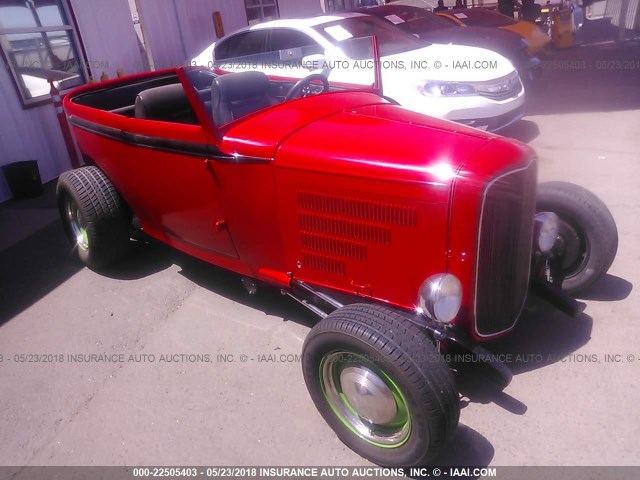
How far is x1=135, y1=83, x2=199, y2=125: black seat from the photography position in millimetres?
3707

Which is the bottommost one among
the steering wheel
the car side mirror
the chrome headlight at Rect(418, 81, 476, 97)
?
the chrome headlight at Rect(418, 81, 476, 97)

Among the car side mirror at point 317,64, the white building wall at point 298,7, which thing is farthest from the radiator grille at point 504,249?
the white building wall at point 298,7

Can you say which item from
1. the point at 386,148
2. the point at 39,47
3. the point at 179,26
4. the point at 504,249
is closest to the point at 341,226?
the point at 386,148

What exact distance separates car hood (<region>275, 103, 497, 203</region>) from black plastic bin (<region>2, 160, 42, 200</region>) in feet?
15.1

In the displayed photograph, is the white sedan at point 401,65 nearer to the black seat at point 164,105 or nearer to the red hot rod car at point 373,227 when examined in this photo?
the black seat at point 164,105

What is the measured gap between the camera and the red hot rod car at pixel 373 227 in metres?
2.14

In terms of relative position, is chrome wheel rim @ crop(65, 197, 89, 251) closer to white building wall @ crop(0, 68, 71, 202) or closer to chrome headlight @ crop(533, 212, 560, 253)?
white building wall @ crop(0, 68, 71, 202)

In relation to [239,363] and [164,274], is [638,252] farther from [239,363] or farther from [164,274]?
[164,274]

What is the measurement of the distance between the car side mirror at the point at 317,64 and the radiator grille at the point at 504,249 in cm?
399

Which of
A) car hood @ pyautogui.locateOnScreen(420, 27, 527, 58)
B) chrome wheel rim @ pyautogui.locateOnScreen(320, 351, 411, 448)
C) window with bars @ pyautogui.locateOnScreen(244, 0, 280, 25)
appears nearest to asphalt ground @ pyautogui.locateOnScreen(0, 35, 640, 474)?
chrome wheel rim @ pyautogui.locateOnScreen(320, 351, 411, 448)

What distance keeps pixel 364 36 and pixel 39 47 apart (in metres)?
4.08

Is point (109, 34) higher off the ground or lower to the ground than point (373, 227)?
higher

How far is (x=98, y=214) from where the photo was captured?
3746mm

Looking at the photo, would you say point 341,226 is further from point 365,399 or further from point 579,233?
point 579,233
